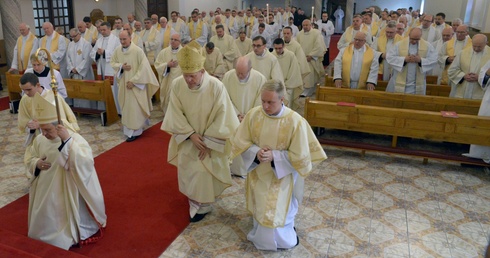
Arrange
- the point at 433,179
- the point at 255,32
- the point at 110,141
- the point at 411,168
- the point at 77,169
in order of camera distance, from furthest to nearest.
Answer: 1. the point at 255,32
2. the point at 110,141
3. the point at 411,168
4. the point at 433,179
5. the point at 77,169

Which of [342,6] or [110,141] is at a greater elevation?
[342,6]

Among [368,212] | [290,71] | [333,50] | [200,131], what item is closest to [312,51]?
[290,71]

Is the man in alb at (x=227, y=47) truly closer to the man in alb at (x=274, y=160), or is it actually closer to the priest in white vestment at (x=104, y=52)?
the priest in white vestment at (x=104, y=52)

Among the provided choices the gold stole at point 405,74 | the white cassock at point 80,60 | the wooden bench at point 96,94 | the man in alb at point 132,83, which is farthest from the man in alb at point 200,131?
the white cassock at point 80,60

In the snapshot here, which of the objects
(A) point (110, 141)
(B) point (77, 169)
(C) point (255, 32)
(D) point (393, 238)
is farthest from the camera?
(C) point (255, 32)

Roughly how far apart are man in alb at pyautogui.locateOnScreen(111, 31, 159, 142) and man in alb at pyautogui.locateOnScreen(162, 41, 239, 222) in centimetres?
318

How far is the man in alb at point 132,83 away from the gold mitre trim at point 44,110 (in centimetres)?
390

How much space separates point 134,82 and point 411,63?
5172 millimetres

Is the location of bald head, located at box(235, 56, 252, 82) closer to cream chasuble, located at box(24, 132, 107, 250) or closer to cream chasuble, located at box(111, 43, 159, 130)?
cream chasuble, located at box(24, 132, 107, 250)

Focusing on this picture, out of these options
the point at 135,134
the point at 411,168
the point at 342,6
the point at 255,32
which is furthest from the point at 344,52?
the point at 342,6

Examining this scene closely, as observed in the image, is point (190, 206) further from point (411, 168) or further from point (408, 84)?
point (408, 84)

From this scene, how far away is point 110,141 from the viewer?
307 inches

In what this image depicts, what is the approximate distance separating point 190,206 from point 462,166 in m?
4.44

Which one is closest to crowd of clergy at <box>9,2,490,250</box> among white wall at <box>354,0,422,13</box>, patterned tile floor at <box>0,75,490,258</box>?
patterned tile floor at <box>0,75,490,258</box>
